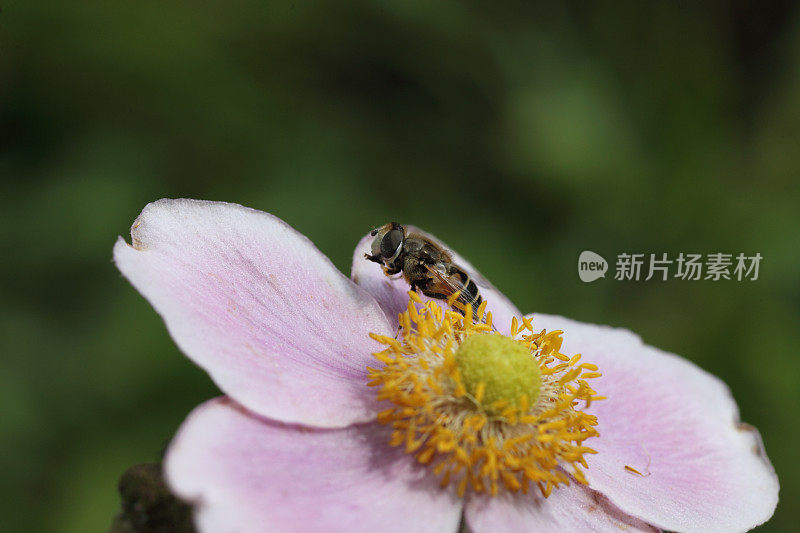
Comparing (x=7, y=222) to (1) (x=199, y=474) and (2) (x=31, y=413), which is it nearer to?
(2) (x=31, y=413)

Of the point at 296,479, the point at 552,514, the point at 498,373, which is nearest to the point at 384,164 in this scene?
the point at 498,373

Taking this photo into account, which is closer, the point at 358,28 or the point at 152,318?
the point at 152,318

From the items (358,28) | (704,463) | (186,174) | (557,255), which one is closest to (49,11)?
(186,174)

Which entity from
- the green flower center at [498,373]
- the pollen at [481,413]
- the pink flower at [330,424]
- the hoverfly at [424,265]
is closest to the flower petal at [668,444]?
the pink flower at [330,424]

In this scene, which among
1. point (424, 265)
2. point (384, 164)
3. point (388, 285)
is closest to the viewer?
point (424, 265)

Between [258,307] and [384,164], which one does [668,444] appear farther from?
[384,164]

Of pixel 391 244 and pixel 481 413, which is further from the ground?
pixel 391 244

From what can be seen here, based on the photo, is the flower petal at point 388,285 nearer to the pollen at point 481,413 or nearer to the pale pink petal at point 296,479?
the pollen at point 481,413
